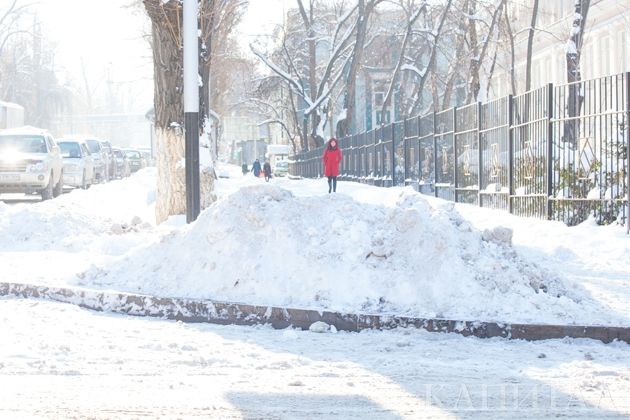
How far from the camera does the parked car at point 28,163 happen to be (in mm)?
26828

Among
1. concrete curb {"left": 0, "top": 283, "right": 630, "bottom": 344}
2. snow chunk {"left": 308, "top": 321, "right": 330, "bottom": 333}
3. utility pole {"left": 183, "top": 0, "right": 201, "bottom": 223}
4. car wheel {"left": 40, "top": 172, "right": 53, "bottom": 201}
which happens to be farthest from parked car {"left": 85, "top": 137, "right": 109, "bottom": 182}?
snow chunk {"left": 308, "top": 321, "right": 330, "bottom": 333}

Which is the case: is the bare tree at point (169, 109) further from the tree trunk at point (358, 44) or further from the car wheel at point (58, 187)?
the tree trunk at point (358, 44)

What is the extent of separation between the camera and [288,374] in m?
6.03

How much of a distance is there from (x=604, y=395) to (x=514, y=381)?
569mm

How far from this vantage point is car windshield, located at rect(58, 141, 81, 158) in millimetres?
35812

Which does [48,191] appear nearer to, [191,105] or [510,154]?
[510,154]

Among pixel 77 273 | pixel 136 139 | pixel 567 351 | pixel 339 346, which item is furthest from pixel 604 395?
pixel 136 139

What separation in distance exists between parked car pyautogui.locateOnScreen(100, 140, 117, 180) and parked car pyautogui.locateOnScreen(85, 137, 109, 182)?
0.22m

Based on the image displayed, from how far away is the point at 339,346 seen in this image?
707cm

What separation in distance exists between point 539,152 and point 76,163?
2179cm

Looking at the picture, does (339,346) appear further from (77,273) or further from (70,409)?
(77,273)

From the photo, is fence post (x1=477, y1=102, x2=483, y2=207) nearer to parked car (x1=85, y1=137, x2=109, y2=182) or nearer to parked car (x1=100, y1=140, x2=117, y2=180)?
parked car (x1=85, y1=137, x2=109, y2=182)

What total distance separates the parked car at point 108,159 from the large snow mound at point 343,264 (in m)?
35.3

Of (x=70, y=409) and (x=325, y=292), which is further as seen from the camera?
(x=325, y=292)
